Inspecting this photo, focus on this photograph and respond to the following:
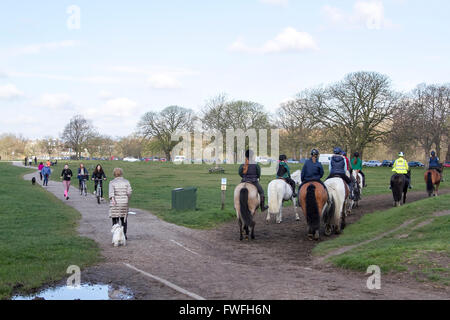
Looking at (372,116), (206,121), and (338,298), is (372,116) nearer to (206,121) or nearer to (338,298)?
(206,121)

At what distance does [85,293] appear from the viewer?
22.1ft

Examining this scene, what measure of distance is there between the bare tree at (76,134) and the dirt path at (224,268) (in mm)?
92657

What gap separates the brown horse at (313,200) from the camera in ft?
38.9

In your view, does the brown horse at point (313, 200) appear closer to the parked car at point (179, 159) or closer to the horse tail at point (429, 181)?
the horse tail at point (429, 181)

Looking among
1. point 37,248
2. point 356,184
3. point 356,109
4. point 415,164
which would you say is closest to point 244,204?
point 37,248

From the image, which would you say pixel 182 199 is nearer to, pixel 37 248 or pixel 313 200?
pixel 313 200

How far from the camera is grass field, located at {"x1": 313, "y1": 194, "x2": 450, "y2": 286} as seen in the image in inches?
318

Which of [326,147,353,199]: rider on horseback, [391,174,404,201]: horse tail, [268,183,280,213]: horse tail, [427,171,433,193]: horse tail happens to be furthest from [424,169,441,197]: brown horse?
[268,183,280,213]: horse tail

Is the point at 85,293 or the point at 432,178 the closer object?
the point at 85,293

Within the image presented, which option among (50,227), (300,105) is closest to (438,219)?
(50,227)

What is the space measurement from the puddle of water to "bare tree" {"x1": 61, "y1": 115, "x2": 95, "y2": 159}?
3972 inches

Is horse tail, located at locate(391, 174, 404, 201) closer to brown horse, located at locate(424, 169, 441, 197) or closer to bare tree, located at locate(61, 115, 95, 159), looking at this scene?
brown horse, located at locate(424, 169, 441, 197)

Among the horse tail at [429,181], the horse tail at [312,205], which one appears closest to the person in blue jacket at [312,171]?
the horse tail at [312,205]

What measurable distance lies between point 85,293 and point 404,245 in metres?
6.68
